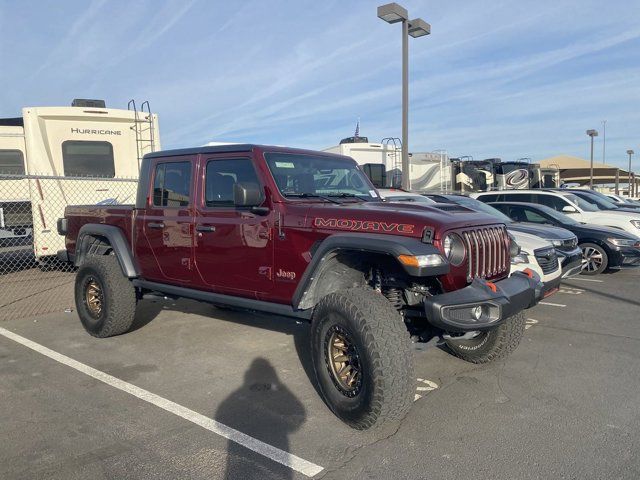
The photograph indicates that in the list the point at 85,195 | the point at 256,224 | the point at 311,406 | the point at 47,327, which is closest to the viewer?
the point at 311,406

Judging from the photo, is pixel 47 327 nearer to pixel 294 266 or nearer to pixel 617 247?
pixel 294 266

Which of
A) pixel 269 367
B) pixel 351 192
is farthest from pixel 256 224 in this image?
pixel 269 367

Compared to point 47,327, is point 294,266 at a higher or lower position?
higher

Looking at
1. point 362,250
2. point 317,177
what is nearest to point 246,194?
point 317,177

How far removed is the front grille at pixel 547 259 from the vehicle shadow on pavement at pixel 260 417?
3.60 metres

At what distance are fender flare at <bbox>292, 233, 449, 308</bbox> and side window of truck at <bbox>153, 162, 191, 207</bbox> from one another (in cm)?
169

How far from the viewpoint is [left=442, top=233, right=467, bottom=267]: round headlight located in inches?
142

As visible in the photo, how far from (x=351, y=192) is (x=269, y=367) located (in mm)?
1817

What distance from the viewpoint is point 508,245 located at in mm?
4246

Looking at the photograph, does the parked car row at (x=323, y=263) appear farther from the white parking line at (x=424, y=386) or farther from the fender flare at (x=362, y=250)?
the white parking line at (x=424, y=386)

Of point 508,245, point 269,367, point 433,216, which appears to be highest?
point 433,216

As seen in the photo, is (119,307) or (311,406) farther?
(119,307)

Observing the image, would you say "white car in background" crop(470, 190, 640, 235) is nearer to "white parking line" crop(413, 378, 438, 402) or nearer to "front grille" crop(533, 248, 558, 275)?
"front grille" crop(533, 248, 558, 275)

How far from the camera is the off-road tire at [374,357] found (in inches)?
132
